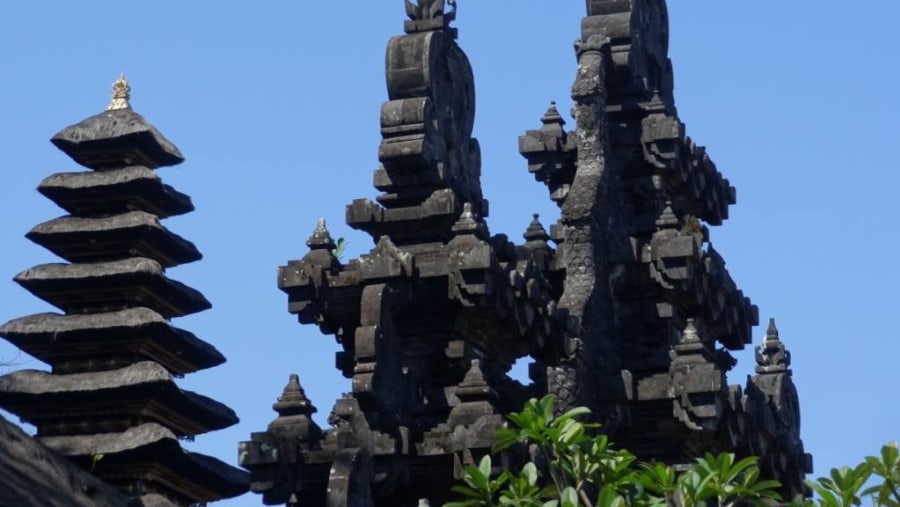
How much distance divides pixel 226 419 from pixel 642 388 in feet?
22.7

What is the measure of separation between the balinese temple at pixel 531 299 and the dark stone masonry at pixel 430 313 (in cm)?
4

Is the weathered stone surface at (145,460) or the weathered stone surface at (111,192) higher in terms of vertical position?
the weathered stone surface at (111,192)

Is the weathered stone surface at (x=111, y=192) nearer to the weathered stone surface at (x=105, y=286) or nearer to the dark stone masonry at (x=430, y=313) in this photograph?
the dark stone masonry at (x=430, y=313)

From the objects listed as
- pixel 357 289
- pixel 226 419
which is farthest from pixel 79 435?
pixel 357 289

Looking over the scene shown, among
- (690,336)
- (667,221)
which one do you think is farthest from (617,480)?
(667,221)

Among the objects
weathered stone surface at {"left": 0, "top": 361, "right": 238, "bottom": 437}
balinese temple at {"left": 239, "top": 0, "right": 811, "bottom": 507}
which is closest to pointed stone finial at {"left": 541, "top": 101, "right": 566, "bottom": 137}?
balinese temple at {"left": 239, "top": 0, "right": 811, "bottom": 507}

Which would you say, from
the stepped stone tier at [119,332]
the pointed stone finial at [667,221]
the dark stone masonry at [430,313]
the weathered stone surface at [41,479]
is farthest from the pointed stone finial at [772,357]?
the weathered stone surface at [41,479]

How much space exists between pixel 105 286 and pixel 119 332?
1072 mm

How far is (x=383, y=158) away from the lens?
43312mm

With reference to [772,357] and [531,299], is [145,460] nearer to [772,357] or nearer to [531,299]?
[531,299]

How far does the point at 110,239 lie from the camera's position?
47.8m

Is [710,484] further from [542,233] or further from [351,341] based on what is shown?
[542,233]

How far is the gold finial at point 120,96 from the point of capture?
49.0m

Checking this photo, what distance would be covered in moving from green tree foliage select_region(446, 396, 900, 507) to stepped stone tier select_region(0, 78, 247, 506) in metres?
9.61
